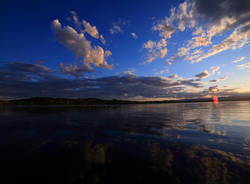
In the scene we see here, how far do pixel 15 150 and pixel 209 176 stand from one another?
12.2m

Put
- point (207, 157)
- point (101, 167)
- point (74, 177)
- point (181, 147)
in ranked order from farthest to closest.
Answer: point (181, 147), point (207, 157), point (101, 167), point (74, 177)

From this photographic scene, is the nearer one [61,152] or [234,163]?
[234,163]

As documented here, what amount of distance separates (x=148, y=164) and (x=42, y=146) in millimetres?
8319

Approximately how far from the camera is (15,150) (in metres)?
8.80

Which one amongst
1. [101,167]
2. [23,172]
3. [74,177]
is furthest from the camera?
[101,167]

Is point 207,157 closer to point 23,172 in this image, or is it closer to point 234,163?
point 234,163

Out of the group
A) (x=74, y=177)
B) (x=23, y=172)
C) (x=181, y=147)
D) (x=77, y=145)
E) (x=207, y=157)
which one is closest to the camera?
(x=74, y=177)

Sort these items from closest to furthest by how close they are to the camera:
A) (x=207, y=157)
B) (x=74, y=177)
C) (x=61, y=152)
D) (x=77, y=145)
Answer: (x=74, y=177) → (x=207, y=157) → (x=61, y=152) → (x=77, y=145)

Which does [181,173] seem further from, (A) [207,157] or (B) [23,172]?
(B) [23,172]

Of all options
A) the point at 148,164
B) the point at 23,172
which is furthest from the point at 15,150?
the point at 148,164

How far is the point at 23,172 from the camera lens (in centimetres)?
589

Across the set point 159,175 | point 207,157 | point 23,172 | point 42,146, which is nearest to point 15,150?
point 42,146

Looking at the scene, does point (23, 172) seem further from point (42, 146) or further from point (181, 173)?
point (181, 173)

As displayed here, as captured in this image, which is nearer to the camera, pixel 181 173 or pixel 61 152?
pixel 181 173
